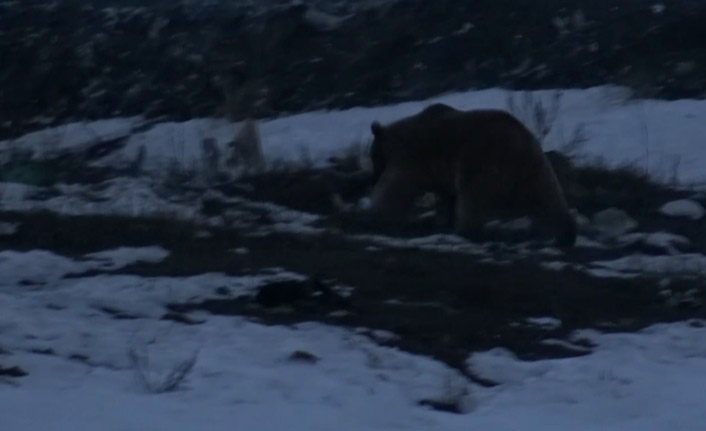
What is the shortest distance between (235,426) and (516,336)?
2.17m

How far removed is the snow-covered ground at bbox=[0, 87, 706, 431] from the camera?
A: 6594 millimetres

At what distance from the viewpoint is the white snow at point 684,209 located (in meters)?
11.6

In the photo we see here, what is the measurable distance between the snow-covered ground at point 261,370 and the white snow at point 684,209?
821 mm

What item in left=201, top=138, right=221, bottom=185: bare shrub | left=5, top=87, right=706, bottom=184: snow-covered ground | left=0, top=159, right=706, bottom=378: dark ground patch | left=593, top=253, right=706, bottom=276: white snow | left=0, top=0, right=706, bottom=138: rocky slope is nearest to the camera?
left=0, top=159, right=706, bottom=378: dark ground patch

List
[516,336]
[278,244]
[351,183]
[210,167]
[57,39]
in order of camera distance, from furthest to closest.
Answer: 1. [57,39]
2. [210,167]
3. [351,183]
4. [278,244]
5. [516,336]

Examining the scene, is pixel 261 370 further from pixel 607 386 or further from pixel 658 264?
pixel 658 264

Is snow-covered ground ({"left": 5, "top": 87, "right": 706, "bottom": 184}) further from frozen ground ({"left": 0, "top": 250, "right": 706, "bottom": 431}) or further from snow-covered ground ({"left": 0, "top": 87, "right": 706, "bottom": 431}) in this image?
frozen ground ({"left": 0, "top": 250, "right": 706, "bottom": 431})

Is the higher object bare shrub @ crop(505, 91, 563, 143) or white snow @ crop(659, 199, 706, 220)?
white snow @ crop(659, 199, 706, 220)

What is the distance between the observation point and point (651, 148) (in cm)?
1514

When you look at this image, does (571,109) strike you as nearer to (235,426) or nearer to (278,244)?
(278,244)

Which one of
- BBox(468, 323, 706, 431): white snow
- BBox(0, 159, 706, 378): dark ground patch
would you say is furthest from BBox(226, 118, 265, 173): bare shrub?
BBox(468, 323, 706, 431): white snow

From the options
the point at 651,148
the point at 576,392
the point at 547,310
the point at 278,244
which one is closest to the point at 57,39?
the point at 651,148

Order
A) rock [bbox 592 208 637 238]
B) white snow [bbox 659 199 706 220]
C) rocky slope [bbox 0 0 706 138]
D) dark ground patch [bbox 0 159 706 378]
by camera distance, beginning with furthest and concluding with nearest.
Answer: rocky slope [bbox 0 0 706 138]
white snow [bbox 659 199 706 220]
rock [bbox 592 208 637 238]
dark ground patch [bbox 0 159 706 378]

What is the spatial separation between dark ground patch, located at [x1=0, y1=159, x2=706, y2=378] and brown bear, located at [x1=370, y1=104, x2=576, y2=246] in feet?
1.04
